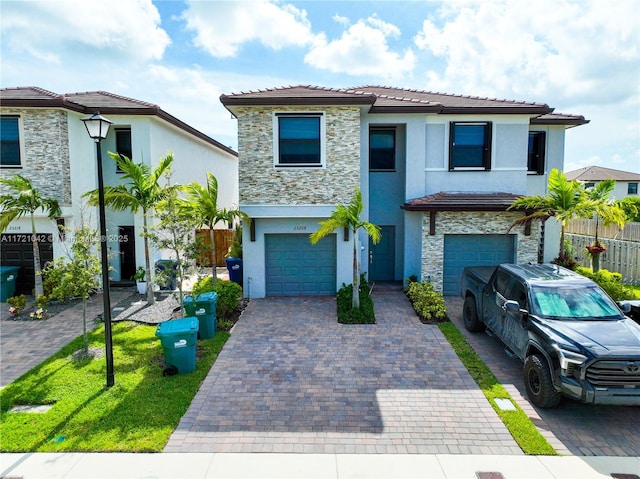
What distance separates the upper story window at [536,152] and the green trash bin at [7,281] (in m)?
19.3

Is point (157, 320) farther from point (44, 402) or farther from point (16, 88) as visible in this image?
point (16, 88)

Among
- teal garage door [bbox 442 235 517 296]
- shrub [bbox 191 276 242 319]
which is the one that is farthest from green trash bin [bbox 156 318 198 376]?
teal garage door [bbox 442 235 517 296]

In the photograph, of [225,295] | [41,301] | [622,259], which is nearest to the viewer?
[225,295]

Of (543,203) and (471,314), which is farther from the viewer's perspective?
(543,203)

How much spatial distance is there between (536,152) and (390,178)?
6.10 meters

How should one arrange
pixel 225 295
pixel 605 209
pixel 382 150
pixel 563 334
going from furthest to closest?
pixel 382 150 → pixel 225 295 → pixel 605 209 → pixel 563 334

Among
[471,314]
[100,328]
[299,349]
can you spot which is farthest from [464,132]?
[100,328]

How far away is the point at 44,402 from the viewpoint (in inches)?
275

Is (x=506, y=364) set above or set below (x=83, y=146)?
below

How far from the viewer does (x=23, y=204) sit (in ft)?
40.0

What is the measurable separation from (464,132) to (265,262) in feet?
28.2

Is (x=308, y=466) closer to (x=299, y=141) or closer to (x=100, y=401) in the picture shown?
(x=100, y=401)

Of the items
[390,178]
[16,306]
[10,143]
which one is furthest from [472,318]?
[10,143]

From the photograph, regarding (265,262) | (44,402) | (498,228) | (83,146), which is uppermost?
(83,146)
